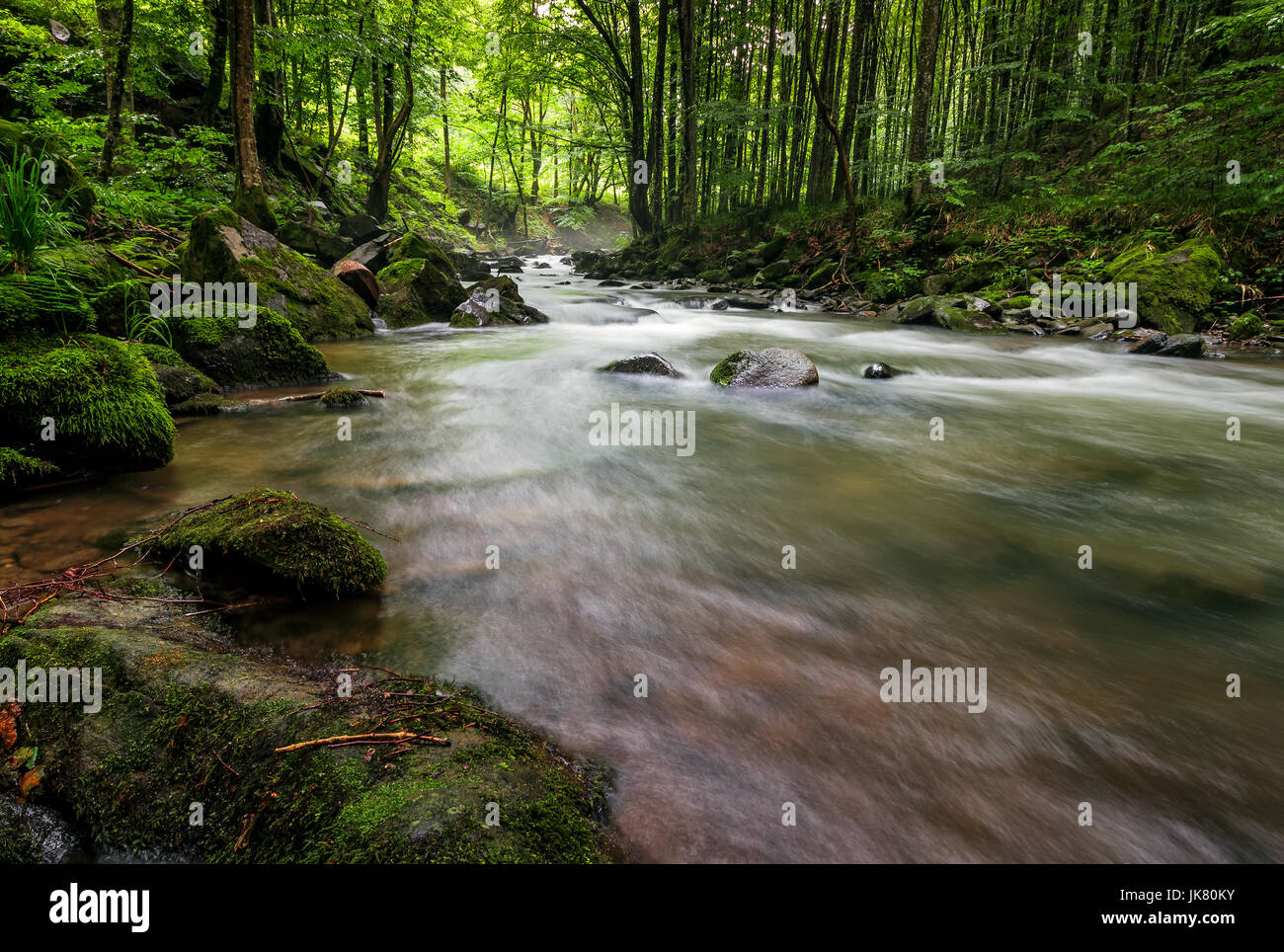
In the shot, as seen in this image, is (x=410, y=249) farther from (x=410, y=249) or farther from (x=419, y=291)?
(x=419, y=291)

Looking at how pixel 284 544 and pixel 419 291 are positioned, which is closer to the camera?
pixel 284 544

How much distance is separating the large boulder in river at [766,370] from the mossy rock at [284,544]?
19.1 ft

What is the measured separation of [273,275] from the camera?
8523 millimetres

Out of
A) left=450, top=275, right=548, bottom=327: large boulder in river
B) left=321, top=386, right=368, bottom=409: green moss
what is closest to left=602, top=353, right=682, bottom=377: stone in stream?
left=321, top=386, right=368, bottom=409: green moss

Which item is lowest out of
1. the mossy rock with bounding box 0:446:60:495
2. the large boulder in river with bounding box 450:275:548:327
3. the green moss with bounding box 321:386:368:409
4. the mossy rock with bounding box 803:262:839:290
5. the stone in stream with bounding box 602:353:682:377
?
the mossy rock with bounding box 0:446:60:495

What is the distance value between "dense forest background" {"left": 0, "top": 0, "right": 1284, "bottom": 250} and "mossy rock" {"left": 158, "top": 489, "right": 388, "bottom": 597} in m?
8.05

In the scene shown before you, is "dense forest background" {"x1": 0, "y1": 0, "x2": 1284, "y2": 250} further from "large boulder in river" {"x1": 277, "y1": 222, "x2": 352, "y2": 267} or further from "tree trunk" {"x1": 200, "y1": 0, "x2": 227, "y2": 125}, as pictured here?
"large boulder in river" {"x1": 277, "y1": 222, "x2": 352, "y2": 267}

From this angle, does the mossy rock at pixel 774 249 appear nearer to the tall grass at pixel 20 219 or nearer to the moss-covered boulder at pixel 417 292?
the moss-covered boulder at pixel 417 292

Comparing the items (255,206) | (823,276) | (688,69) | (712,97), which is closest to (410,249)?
(255,206)

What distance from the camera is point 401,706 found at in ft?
6.08

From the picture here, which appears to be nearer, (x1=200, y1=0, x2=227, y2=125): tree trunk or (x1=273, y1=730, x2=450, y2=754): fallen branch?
(x1=273, y1=730, x2=450, y2=754): fallen branch

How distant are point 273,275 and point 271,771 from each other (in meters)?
8.98

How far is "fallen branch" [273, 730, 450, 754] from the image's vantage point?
1.59 m
